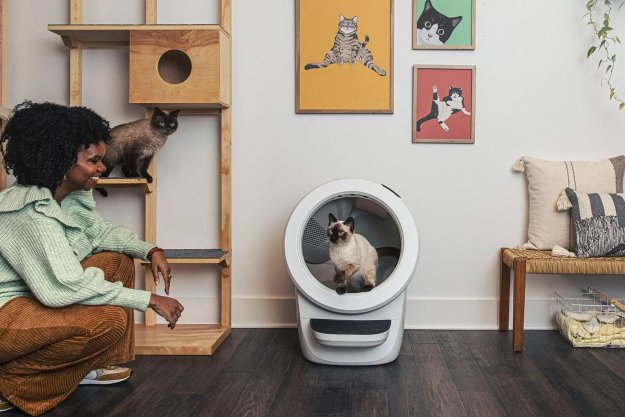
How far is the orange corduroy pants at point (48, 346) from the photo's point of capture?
1720mm

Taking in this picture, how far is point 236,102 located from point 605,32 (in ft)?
5.25

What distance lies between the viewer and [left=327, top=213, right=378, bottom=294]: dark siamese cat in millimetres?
2311

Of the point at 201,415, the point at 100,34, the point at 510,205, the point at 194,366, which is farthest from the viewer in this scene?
the point at 510,205

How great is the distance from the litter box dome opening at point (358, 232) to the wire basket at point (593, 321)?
2.64ft

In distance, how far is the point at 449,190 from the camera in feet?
9.40

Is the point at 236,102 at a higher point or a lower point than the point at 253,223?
higher

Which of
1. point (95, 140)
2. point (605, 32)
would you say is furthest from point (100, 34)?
point (605, 32)

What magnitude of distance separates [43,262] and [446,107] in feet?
5.92

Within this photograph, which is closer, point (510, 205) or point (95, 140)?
point (95, 140)

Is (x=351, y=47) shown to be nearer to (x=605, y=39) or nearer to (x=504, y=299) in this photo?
(x=605, y=39)

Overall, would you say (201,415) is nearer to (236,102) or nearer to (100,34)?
(236,102)

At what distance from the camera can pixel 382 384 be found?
7.00ft

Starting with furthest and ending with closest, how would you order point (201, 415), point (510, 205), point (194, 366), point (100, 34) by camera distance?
point (510, 205) → point (100, 34) → point (194, 366) → point (201, 415)

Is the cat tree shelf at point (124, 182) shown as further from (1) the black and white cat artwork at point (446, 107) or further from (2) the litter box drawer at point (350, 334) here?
(1) the black and white cat artwork at point (446, 107)
